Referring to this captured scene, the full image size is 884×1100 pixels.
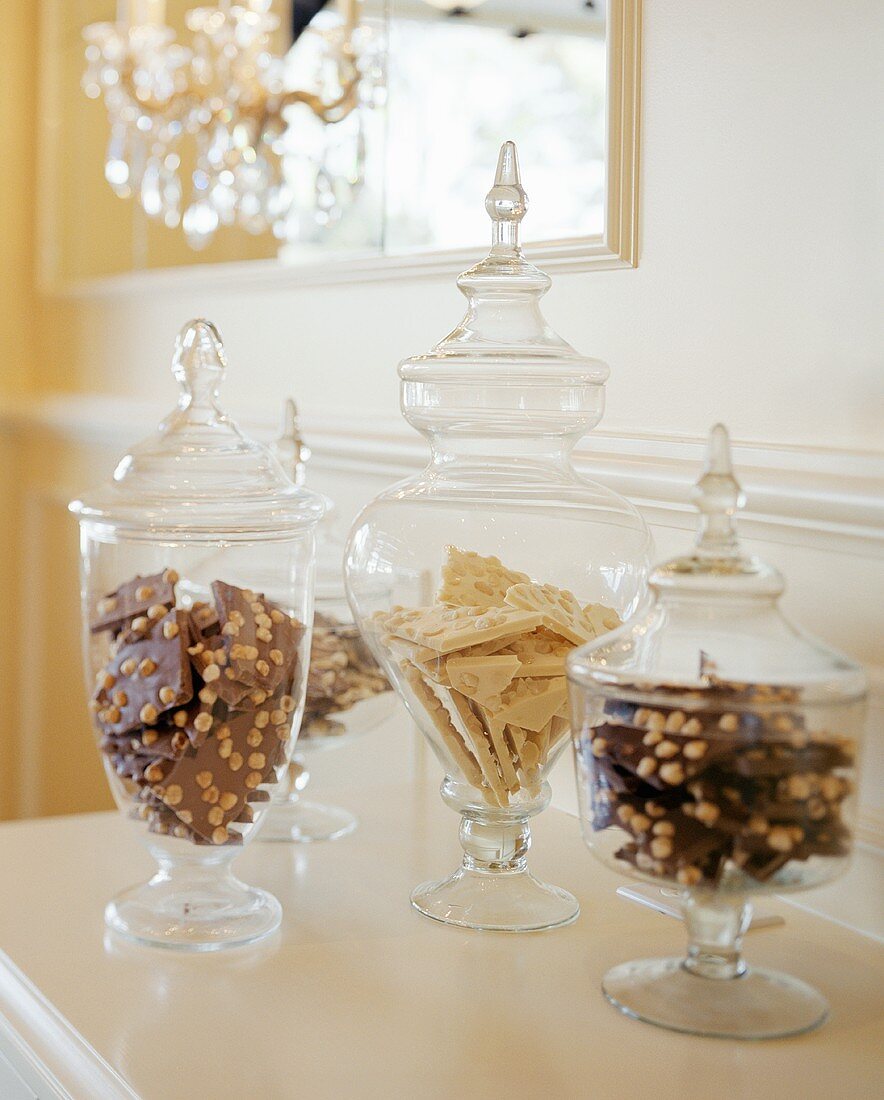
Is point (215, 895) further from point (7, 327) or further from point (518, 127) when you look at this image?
point (7, 327)

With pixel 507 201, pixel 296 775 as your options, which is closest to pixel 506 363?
pixel 507 201

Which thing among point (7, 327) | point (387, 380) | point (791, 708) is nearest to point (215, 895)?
point (791, 708)

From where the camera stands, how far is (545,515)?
34.8 inches

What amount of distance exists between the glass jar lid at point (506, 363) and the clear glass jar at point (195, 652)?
0.39 ft

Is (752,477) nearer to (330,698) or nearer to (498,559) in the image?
(498,559)

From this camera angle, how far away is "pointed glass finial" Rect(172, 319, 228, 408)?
0.93 meters

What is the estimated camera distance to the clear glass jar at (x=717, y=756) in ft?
2.17

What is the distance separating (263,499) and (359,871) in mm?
288

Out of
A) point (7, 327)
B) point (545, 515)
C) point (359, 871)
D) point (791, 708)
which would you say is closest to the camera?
point (791, 708)

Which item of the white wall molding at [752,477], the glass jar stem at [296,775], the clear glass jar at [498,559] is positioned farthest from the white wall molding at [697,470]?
the glass jar stem at [296,775]

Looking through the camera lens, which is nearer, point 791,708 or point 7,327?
point 791,708

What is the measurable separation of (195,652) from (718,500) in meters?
0.33

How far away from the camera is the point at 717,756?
66 centimetres

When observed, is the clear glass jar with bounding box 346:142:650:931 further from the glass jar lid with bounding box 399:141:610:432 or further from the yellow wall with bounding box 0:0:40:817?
the yellow wall with bounding box 0:0:40:817
